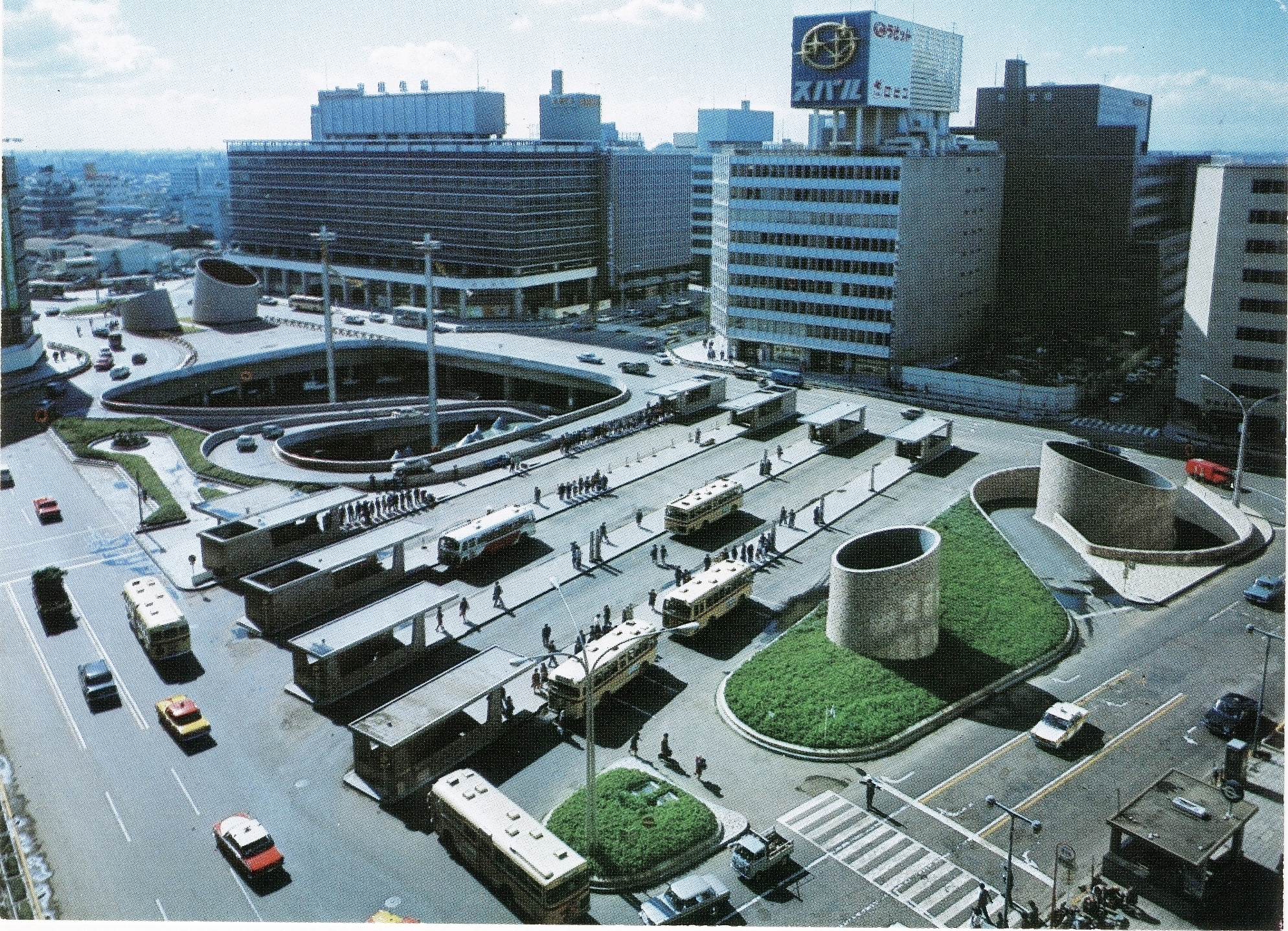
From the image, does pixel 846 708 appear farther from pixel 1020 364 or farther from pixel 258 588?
pixel 1020 364

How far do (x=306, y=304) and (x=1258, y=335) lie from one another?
129555 millimetres

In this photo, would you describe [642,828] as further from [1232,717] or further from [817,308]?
[817,308]

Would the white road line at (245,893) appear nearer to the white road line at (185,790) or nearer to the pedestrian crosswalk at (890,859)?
the white road line at (185,790)

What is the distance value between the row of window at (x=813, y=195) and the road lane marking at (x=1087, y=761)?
71.8m

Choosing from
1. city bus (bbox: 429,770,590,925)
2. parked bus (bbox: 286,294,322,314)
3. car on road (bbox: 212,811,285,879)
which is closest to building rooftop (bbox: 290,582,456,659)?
car on road (bbox: 212,811,285,879)

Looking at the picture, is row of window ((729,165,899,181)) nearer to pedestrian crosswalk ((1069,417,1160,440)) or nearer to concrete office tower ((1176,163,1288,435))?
concrete office tower ((1176,163,1288,435))

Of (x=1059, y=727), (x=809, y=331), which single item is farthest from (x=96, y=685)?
(x=809, y=331)

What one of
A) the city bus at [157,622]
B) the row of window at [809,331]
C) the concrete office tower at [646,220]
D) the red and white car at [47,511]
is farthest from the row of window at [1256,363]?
the concrete office tower at [646,220]

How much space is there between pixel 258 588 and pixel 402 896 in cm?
2433

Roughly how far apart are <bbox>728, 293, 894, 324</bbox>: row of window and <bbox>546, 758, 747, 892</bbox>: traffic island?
3153 inches

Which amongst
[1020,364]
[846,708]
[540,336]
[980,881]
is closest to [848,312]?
[1020,364]

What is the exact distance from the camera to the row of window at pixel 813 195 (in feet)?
360

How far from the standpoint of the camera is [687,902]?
114ft

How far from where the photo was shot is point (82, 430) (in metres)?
93.4
